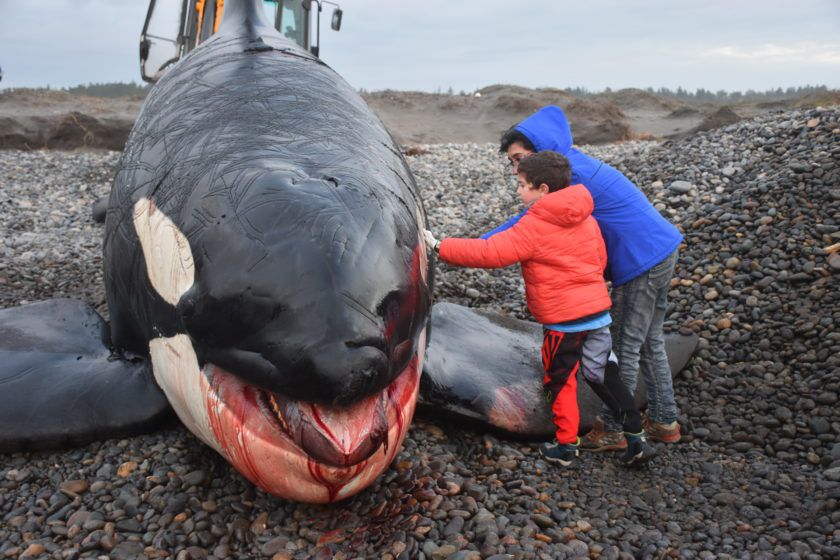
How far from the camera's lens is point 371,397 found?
2785mm

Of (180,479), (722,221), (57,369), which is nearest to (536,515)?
(180,479)

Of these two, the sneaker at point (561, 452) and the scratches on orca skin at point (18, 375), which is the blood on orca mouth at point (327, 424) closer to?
the sneaker at point (561, 452)

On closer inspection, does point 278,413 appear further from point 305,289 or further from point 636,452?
point 636,452

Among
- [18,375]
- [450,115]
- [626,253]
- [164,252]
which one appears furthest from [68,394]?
[450,115]

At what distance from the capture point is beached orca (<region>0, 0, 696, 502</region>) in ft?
8.75

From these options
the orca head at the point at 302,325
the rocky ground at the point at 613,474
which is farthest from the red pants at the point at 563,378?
the orca head at the point at 302,325

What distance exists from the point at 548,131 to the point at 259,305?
98.1 inches

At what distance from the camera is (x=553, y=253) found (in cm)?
405

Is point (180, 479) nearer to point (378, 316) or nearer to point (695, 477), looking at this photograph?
point (378, 316)

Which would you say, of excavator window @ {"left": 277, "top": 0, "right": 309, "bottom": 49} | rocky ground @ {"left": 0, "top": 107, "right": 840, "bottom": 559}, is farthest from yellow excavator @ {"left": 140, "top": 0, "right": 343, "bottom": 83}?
rocky ground @ {"left": 0, "top": 107, "right": 840, "bottom": 559}

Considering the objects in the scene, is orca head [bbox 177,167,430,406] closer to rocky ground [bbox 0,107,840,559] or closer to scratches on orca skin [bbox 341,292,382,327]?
scratches on orca skin [bbox 341,292,382,327]

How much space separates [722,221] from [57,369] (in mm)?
5748

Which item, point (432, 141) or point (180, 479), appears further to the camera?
point (432, 141)

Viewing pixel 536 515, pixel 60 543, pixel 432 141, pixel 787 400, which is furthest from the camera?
pixel 432 141
